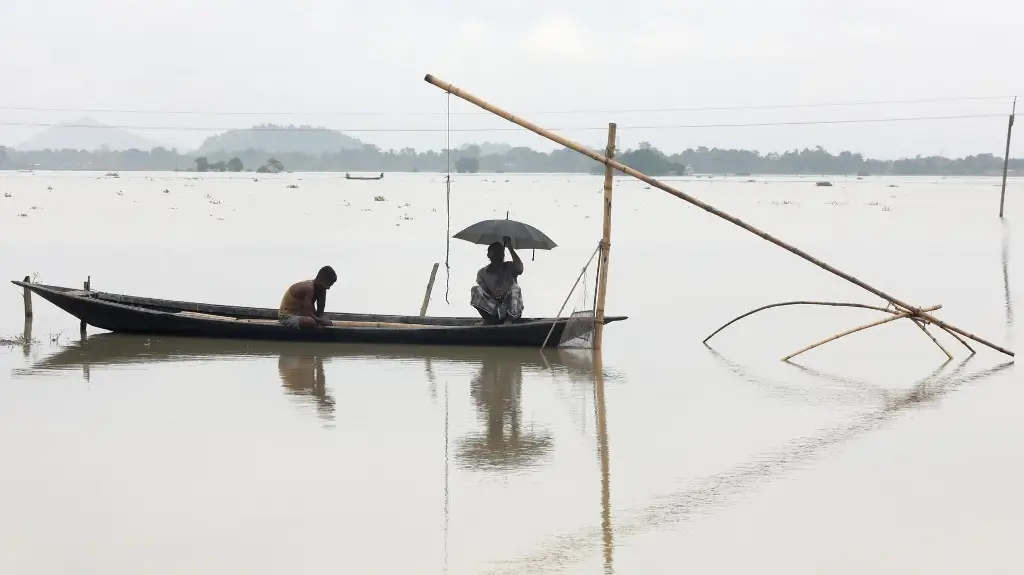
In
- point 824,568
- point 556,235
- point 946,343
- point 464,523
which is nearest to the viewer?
point 824,568

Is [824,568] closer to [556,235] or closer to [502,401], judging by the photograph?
[502,401]

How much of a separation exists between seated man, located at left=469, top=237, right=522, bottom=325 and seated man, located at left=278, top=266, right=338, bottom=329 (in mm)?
1726

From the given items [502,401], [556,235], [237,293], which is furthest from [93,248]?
[502,401]

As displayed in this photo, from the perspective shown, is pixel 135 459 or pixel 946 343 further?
pixel 946 343

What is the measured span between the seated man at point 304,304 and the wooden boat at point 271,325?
0.35 ft

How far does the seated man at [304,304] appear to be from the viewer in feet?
43.7

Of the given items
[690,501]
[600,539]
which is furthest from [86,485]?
[690,501]

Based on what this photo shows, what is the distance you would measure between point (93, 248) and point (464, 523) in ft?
77.1

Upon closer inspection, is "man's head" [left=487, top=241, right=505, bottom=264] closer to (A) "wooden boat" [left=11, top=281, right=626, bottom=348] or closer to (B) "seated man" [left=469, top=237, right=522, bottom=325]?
(B) "seated man" [left=469, top=237, right=522, bottom=325]

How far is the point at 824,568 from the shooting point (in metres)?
6.56

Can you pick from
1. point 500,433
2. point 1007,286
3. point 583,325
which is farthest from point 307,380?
point 1007,286

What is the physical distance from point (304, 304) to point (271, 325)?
465mm

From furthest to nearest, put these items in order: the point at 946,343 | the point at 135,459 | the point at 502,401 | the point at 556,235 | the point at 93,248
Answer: the point at 556,235, the point at 93,248, the point at 946,343, the point at 502,401, the point at 135,459

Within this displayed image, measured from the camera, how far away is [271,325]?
1345 centimetres
